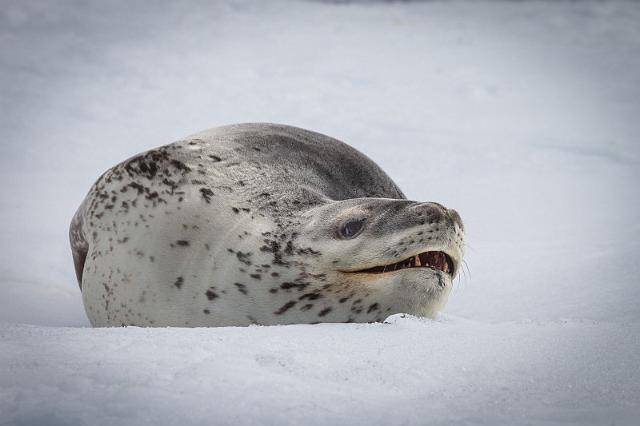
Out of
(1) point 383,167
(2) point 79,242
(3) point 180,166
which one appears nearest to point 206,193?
(3) point 180,166

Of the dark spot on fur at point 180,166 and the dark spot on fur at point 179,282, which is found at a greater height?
the dark spot on fur at point 180,166

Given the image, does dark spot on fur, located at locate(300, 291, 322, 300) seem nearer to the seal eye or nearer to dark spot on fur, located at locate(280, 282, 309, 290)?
dark spot on fur, located at locate(280, 282, 309, 290)

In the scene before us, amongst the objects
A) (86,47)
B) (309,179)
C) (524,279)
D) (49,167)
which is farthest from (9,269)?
(86,47)

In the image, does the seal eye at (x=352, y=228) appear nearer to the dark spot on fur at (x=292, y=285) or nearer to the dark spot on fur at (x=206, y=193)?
the dark spot on fur at (x=292, y=285)

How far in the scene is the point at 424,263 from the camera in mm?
2670

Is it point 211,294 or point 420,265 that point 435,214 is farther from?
point 211,294

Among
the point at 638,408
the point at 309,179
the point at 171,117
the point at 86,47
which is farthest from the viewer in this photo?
the point at 86,47

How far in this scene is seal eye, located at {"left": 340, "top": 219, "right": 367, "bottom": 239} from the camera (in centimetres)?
265

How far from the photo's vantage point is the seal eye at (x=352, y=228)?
265 cm

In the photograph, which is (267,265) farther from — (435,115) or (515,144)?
(435,115)

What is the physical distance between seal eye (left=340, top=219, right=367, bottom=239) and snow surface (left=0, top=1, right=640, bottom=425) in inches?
12.1

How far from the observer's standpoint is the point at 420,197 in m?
4.88

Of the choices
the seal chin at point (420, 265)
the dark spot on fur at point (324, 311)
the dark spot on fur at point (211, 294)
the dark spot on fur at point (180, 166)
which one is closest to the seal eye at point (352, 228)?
the seal chin at point (420, 265)

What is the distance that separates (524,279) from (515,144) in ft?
8.56
